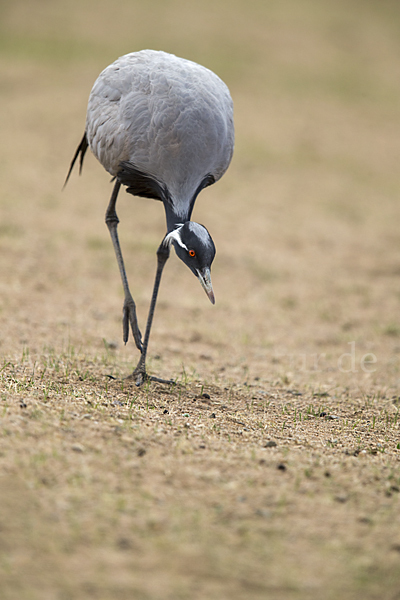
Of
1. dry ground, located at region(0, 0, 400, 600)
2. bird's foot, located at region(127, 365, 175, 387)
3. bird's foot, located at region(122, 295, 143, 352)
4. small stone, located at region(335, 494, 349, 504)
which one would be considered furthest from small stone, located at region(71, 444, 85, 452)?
bird's foot, located at region(122, 295, 143, 352)

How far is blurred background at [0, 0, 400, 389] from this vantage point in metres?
7.17

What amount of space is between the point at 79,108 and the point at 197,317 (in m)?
11.9

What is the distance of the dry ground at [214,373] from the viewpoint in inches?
104

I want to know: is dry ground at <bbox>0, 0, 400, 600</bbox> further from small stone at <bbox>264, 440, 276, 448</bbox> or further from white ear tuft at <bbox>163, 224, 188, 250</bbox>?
white ear tuft at <bbox>163, 224, 188, 250</bbox>

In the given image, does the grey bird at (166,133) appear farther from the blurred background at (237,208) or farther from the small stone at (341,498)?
the small stone at (341,498)

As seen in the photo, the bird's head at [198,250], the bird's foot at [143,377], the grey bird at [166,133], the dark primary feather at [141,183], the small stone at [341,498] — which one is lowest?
the bird's foot at [143,377]

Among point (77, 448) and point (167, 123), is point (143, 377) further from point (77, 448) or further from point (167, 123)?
point (167, 123)

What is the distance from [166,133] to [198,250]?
41.7 inches

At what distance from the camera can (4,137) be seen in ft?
50.0

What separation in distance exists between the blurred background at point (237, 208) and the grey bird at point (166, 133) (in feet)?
5.55

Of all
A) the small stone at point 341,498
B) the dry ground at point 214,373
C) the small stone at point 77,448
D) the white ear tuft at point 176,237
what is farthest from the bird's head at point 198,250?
the small stone at point 341,498

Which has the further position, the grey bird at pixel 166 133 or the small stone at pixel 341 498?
the grey bird at pixel 166 133

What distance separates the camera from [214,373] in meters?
5.96

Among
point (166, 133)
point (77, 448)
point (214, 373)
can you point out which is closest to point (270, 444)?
point (77, 448)
